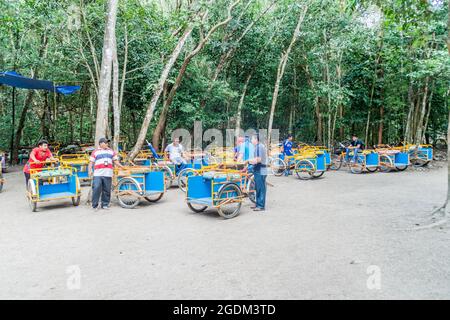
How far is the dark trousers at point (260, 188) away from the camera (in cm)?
817

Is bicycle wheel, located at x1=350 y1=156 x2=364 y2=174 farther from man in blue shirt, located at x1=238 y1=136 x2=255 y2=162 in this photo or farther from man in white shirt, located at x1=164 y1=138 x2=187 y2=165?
man in blue shirt, located at x1=238 y1=136 x2=255 y2=162

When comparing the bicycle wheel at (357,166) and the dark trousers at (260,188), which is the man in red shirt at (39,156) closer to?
the dark trousers at (260,188)

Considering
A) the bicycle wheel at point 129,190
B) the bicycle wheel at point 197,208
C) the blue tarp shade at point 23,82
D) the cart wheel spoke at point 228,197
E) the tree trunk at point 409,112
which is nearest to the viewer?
the cart wheel spoke at point 228,197

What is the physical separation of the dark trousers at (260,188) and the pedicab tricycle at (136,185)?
220cm

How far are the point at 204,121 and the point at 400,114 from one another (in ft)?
33.5

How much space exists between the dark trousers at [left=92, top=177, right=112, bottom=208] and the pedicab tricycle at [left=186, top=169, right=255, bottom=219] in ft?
6.21

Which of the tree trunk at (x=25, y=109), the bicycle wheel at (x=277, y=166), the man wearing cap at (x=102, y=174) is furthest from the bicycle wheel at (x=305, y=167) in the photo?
the tree trunk at (x=25, y=109)

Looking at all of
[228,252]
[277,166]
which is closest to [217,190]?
[228,252]

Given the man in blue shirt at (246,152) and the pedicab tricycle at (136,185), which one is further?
the pedicab tricycle at (136,185)

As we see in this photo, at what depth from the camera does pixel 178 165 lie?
451 inches

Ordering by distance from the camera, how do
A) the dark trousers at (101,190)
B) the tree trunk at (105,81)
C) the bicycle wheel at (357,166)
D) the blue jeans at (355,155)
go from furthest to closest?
the blue jeans at (355,155) → the bicycle wheel at (357,166) → the tree trunk at (105,81) → the dark trousers at (101,190)

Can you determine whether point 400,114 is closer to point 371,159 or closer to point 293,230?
point 371,159

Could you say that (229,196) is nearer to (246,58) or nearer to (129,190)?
(129,190)

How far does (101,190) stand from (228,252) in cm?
426
